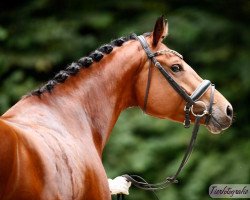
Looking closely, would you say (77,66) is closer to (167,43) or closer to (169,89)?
(169,89)

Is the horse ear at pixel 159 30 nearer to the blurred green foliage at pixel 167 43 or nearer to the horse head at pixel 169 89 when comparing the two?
the horse head at pixel 169 89

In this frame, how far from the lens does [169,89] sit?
493cm

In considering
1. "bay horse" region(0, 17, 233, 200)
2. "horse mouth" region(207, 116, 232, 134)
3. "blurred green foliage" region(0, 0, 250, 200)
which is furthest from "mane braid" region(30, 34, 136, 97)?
"blurred green foliage" region(0, 0, 250, 200)

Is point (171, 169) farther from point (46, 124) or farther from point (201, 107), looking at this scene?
point (46, 124)

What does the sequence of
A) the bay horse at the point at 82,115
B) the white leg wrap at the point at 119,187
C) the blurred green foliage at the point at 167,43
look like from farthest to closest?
the blurred green foliage at the point at 167,43 < the white leg wrap at the point at 119,187 < the bay horse at the point at 82,115

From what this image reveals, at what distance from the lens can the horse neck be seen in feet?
15.3

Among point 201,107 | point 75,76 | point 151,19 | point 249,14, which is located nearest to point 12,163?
point 75,76

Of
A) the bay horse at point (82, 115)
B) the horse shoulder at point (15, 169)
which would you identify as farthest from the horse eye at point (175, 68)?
the horse shoulder at point (15, 169)

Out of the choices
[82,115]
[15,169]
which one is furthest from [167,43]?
[15,169]

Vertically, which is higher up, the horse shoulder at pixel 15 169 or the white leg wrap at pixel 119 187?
the horse shoulder at pixel 15 169

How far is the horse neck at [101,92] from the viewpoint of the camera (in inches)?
183

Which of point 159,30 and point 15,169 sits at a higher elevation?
point 159,30

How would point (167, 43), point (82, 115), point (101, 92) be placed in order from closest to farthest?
point (82, 115) < point (101, 92) < point (167, 43)

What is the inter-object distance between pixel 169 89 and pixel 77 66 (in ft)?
2.00
